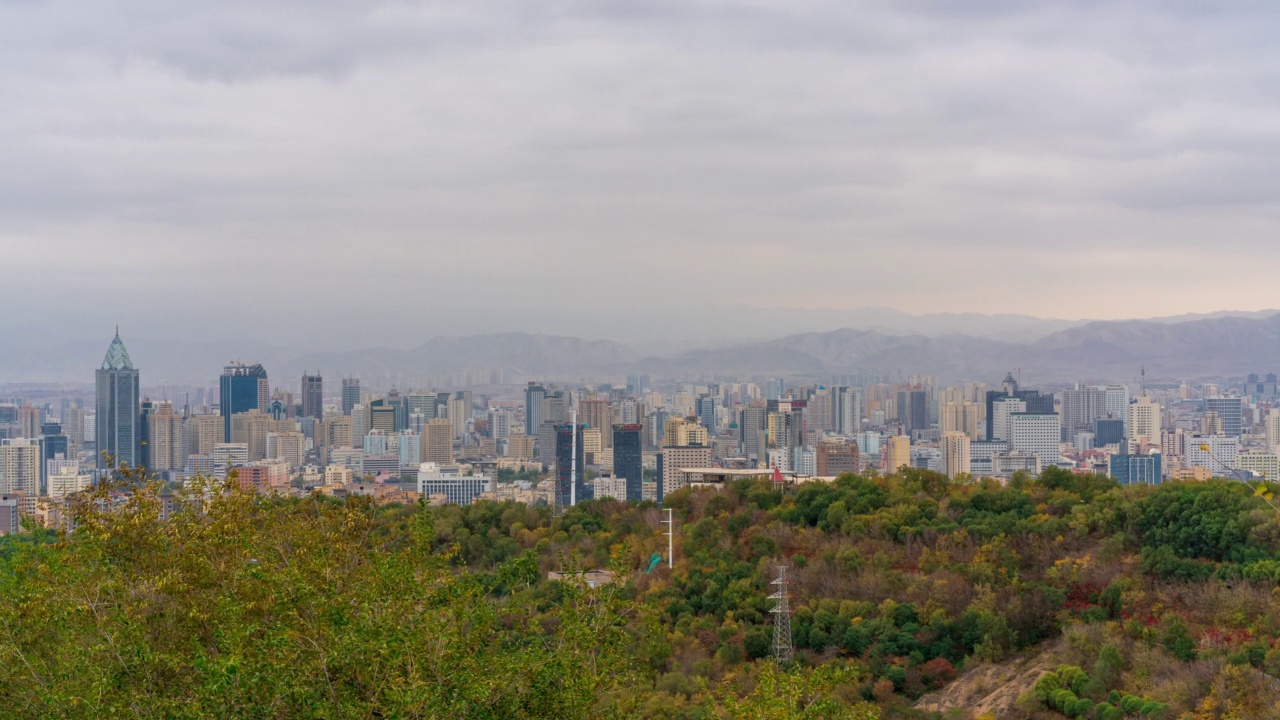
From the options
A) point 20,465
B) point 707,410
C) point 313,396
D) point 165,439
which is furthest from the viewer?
point 313,396

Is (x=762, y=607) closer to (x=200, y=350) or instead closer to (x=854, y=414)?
(x=854, y=414)

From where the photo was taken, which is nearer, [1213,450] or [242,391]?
[1213,450]

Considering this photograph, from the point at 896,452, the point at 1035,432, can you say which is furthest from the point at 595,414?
the point at 1035,432

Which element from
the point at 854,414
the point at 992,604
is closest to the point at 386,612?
the point at 992,604

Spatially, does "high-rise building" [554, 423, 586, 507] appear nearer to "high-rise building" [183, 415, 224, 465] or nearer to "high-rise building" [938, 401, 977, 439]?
"high-rise building" [183, 415, 224, 465]

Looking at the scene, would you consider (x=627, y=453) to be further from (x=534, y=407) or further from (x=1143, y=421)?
(x=1143, y=421)

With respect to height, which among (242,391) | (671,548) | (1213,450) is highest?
(242,391)

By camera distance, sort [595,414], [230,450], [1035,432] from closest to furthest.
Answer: [230,450] → [1035,432] → [595,414]
